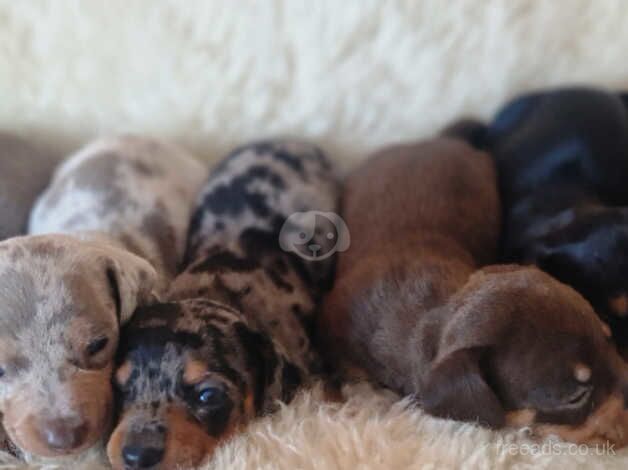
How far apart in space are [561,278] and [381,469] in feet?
2.60

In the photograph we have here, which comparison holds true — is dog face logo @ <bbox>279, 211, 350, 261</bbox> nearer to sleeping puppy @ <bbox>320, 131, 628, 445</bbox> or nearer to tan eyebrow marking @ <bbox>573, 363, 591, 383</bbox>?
sleeping puppy @ <bbox>320, 131, 628, 445</bbox>

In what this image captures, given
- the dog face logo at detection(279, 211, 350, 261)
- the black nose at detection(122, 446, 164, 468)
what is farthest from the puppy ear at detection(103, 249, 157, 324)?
the dog face logo at detection(279, 211, 350, 261)

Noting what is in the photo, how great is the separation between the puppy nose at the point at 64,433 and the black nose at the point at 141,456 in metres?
0.10

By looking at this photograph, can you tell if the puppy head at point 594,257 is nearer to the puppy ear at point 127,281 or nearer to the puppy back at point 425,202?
the puppy back at point 425,202

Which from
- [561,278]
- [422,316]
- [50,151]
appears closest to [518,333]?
[422,316]

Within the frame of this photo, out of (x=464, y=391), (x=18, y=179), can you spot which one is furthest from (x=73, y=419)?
(x=18, y=179)

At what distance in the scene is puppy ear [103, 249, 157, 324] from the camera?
5.72 ft

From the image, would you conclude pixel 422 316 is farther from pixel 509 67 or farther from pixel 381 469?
pixel 509 67

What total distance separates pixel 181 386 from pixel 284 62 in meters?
1.21

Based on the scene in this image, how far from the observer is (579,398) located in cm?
157

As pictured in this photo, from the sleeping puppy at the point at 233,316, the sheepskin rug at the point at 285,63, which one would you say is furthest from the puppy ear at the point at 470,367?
the sheepskin rug at the point at 285,63

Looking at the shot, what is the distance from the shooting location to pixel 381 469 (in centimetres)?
151

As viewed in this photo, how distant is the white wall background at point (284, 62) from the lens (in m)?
2.38

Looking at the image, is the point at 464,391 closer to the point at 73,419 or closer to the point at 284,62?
the point at 73,419
